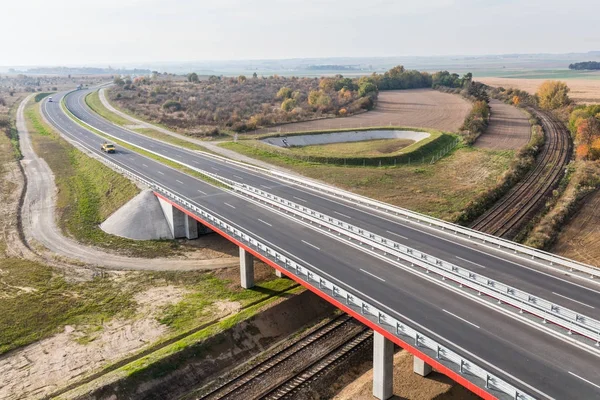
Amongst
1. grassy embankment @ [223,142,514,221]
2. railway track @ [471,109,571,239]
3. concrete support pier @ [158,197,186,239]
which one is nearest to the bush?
grassy embankment @ [223,142,514,221]

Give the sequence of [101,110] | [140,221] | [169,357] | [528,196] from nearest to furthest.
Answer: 1. [169,357]
2. [140,221]
3. [528,196]
4. [101,110]

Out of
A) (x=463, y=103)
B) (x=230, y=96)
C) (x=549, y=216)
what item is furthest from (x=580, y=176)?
(x=230, y=96)

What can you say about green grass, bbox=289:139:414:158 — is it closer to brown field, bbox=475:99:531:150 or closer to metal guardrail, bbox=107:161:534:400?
brown field, bbox=475:99:531:150

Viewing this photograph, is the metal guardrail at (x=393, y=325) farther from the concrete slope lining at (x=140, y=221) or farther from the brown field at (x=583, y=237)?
the brown field at (x=583, y=237)

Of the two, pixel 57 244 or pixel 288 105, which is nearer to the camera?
pixel 57 244

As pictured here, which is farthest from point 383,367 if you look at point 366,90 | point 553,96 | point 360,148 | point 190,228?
point 553,96

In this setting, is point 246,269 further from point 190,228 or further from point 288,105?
point 288,105

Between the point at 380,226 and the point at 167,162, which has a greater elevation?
the point at 167,162
